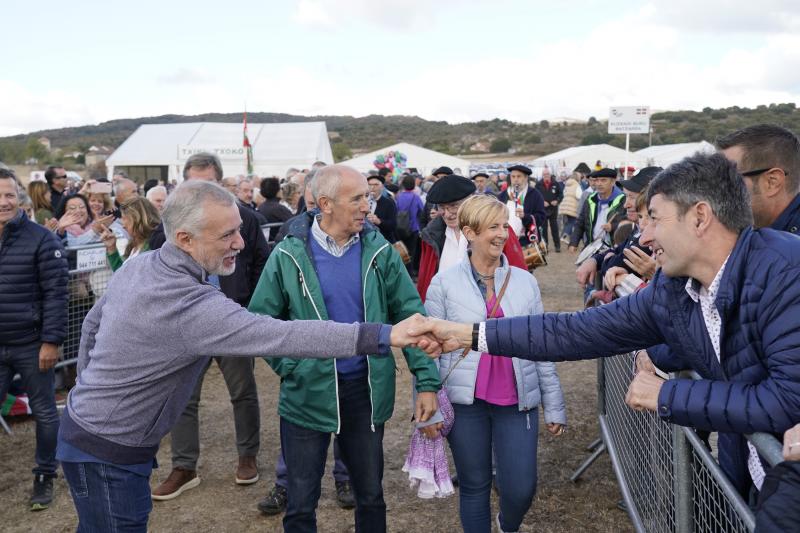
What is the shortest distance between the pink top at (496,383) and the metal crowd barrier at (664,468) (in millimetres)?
669

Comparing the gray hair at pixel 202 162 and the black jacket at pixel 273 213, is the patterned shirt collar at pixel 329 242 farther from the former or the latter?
the black jacket at pixel 273 213

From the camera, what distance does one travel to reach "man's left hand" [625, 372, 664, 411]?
6.41 ft

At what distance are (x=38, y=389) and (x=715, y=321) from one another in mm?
4332

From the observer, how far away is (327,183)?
3365 mm

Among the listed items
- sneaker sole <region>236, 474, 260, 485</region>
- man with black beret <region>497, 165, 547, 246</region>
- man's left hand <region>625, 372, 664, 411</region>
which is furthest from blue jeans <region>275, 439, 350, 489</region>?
man with black beret <region>497, 165, 547, 246</region>

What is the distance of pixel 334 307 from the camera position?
3258 millimetres

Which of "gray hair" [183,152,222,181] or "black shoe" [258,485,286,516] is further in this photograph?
"gray hair" [183,152,222,181]

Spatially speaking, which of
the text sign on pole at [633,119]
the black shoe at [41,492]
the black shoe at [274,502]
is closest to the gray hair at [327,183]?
the black shoe at [274,502]

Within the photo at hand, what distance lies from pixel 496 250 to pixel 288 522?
173 centimetres

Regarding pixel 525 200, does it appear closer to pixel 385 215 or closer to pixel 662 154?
pixel 385 215

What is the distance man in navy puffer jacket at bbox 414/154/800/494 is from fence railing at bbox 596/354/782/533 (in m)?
0.11

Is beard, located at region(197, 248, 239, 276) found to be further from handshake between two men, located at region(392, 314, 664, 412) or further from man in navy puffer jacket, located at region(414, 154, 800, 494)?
man in navy puffer jacket, located at region(414, 154, 800, 494)

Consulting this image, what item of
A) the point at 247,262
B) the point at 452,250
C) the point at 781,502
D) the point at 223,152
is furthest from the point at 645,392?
the point at 223,152

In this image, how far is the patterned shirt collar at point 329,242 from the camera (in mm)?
3359
